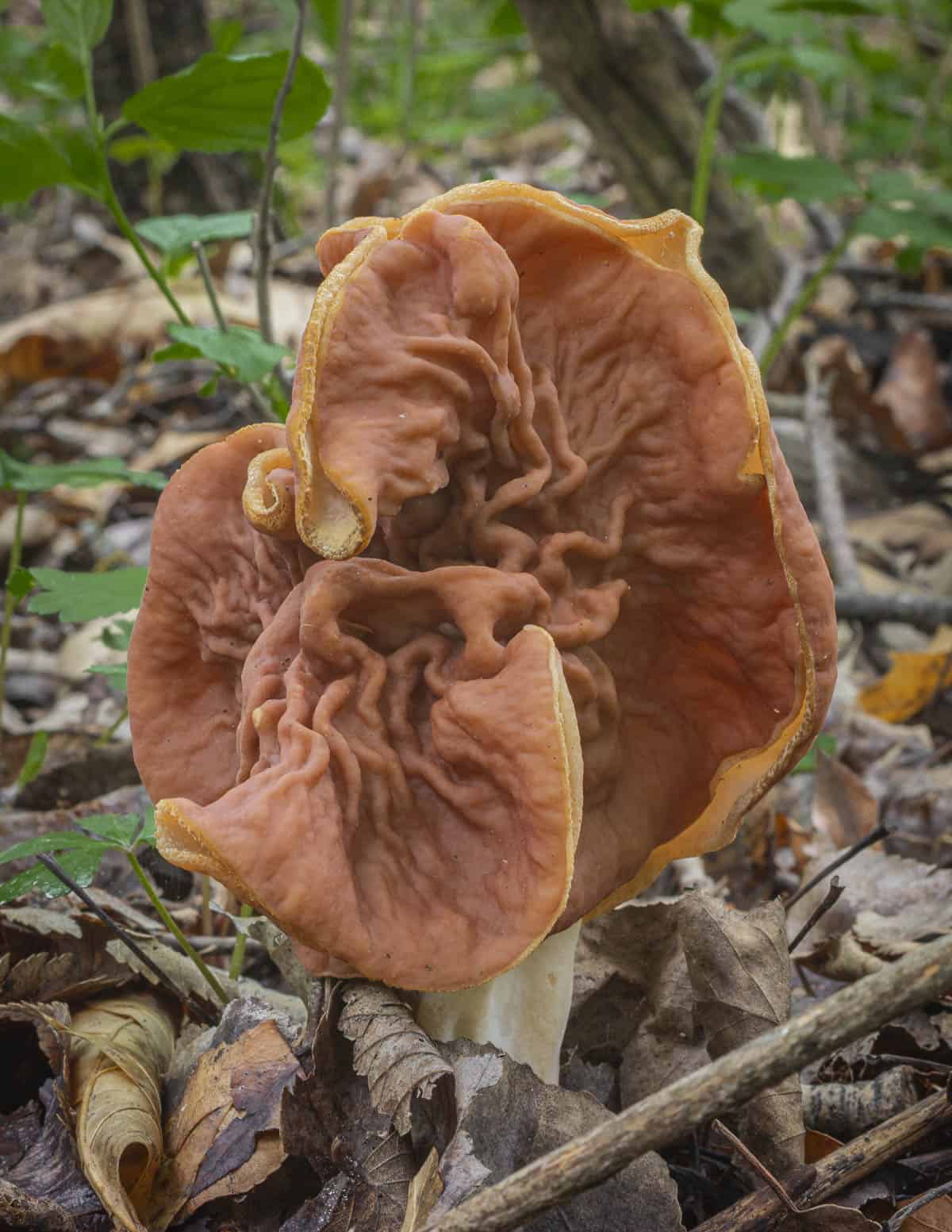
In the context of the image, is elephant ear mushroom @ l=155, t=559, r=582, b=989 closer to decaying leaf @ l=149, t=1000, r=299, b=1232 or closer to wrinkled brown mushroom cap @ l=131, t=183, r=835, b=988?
wrinkled brown mushroom cap @ l=131, t=183, r=835, b=988

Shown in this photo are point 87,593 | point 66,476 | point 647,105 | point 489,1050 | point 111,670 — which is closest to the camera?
point 489,1050

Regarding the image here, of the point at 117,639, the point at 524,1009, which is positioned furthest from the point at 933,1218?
the point at 117,639

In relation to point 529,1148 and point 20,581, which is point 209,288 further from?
point 529,1148

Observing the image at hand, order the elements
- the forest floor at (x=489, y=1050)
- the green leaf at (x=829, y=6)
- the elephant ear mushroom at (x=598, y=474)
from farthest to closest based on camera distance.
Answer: the green leaf at (x=829, y=6) < the forest floor at (x=489, y=1050) < the elephant ear mushroom at (x=598, y=474)

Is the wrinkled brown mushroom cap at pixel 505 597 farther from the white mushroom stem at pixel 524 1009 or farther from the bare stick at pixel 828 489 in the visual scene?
the bare stick at pixel 828 489

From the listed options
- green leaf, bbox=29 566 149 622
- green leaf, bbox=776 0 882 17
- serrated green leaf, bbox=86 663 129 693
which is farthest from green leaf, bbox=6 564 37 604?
green leaf, bbox=776 0 882 17

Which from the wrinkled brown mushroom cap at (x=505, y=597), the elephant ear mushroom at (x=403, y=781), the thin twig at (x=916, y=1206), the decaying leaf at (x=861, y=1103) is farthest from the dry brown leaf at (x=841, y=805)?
the elephant ear mushroom at (x=403, y=781)
